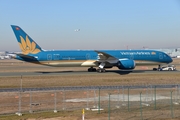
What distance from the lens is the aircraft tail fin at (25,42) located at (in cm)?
5431

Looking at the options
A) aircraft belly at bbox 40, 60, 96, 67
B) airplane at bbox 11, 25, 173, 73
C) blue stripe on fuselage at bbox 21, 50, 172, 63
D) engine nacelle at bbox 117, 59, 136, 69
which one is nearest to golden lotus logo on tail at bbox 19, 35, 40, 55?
airplane at bbox 11, 25, 173, 73

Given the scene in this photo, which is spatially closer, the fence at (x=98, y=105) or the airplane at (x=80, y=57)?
the fence at (x=98, y=105)

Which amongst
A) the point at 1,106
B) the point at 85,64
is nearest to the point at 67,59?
the point at 85,64

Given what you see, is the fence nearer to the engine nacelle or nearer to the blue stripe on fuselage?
the engine nacelle

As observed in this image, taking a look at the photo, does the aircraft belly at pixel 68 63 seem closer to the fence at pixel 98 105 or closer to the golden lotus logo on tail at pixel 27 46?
the golden lotus logo on tail at pixel 27 46

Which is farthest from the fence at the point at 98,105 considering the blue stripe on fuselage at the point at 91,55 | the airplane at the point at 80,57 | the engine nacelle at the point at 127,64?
the blue stripe on fuselage at the point at 91,55

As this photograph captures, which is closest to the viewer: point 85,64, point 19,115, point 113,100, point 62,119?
point 62,119

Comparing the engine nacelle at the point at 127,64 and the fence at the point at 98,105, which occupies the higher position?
the engine nacelle at the point at 127,64

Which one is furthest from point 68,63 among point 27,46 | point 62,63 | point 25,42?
point 25,42

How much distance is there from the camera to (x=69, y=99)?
26.9m

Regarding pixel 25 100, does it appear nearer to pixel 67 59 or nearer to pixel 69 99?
pixel 69 99

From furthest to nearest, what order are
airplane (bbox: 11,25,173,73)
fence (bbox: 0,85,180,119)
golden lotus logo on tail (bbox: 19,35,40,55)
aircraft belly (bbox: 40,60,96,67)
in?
1. aircraft belly (bbox: 40,60,96,67)
2. golden lotus logo on tail (bbox: 19,35,40,55)
3. airplane (bbox: 11,25,173,73)
4. fence (bbox: 0,85,180,119)

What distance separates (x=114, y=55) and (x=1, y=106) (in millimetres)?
38284

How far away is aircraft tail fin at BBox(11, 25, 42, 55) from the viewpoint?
178ft
